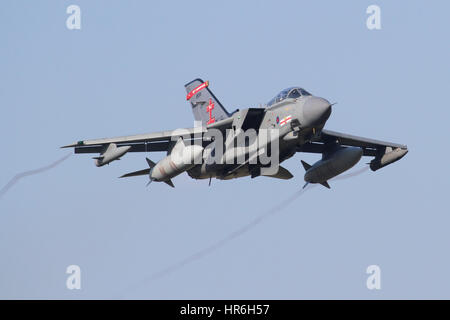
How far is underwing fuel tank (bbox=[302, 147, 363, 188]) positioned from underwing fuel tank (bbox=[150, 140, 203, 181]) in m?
5.26

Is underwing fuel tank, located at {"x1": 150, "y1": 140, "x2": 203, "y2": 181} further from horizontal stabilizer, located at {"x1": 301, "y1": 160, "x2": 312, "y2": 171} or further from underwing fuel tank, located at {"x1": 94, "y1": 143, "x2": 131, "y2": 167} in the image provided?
horizontal stabilizer, located at {"x1": 301, "y1": 160, "x2": 312, "y2": 171}

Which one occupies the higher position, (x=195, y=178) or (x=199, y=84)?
(x=199, y=84)

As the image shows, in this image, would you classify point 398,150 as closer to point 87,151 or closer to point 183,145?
point 183,145

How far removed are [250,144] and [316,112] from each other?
121 inches

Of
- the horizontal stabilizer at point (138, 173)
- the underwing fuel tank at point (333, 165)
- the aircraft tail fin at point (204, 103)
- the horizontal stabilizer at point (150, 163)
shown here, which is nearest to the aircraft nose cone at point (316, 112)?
the underwing fuel tank at point (333, 165)

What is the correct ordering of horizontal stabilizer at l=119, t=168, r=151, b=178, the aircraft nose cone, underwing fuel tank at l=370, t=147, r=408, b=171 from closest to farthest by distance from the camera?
the aircraft nose cone
horizontal stabilizer at l=119, t=168, r=151, b=178
underwing fuel tank at l=370, t=147, r=408, b=171

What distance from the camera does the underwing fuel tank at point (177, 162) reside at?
35.7m

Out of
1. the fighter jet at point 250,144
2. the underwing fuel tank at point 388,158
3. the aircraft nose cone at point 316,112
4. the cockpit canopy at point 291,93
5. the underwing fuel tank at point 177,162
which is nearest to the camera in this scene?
the aircraft nose cone at point 316,112

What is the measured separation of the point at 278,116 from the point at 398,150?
722 cm

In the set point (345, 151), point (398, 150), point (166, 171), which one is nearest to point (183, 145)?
point (166, 171)

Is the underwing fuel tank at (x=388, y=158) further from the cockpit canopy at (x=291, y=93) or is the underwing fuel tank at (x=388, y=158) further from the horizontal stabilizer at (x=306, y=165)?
the cockpit canopy at (x=291, y=93)

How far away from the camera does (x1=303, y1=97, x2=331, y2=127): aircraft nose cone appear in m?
33.9

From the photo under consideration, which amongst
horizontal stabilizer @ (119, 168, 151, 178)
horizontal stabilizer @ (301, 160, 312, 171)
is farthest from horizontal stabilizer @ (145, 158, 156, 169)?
horizontal stabilizer @ (301, 160, 312, 171)

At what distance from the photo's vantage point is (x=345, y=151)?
37.9 meters
